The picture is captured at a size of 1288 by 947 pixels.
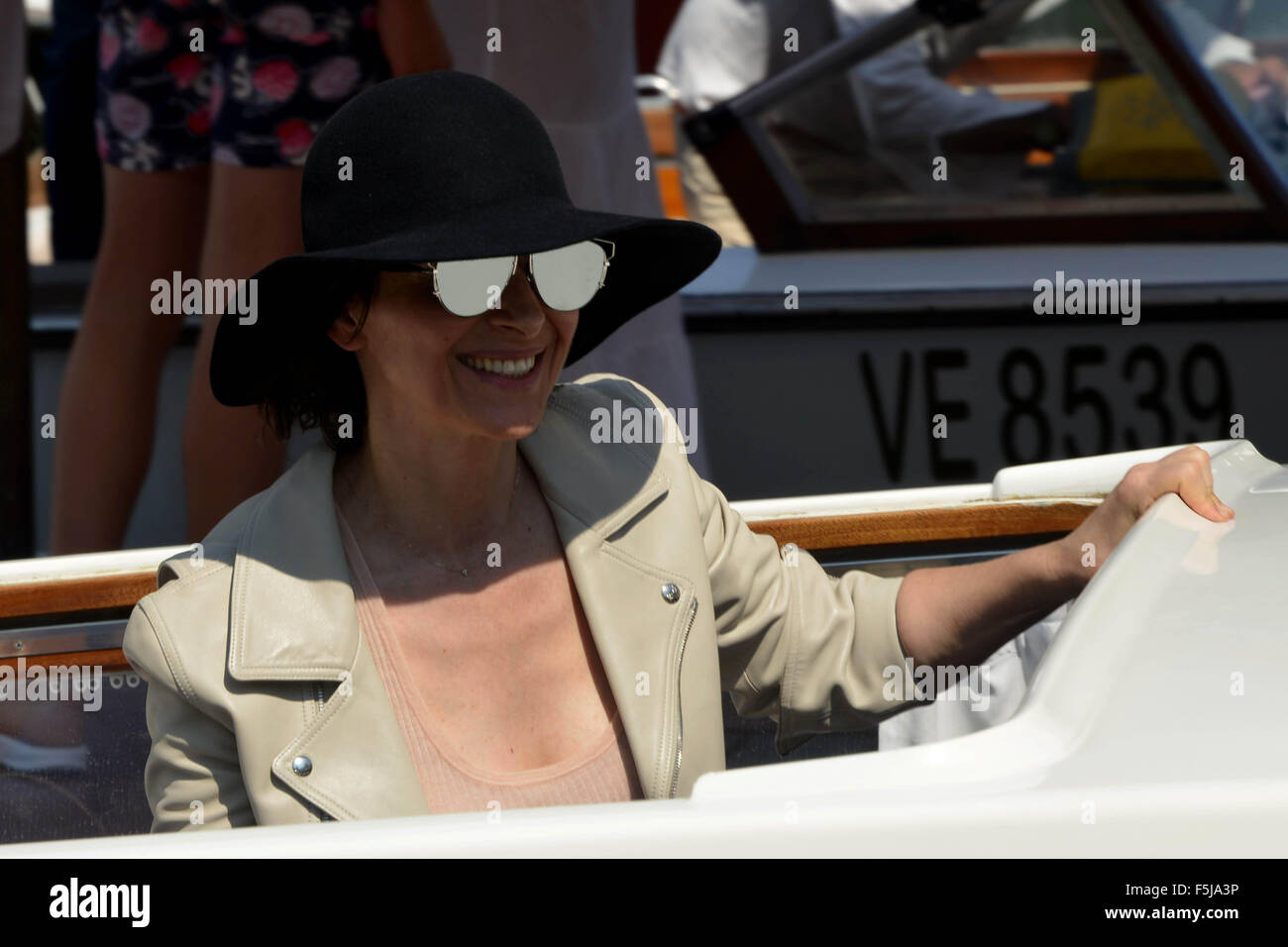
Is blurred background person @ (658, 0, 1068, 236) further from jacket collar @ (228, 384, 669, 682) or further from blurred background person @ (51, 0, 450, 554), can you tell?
jacket collar @ (228, 384, 669, 682)

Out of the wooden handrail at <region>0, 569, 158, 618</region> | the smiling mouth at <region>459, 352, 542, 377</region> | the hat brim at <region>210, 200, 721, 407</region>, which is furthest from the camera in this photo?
the wooden handrail at <region>0, 569, 158, 618</region>

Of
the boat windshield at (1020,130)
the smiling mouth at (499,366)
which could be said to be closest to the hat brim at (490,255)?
the smiling mouth at (499,366)

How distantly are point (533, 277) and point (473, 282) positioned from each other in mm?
60

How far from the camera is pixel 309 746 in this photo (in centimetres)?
130

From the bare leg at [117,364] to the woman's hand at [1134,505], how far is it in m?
1.64

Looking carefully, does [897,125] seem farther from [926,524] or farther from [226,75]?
[926,524]

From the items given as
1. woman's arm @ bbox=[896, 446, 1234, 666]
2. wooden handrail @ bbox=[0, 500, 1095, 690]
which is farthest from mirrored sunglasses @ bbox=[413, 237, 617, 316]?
wooden handrail @ bbox=[0, 500, 1095, 690]

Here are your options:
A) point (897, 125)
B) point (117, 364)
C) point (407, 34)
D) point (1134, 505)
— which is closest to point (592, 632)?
point (1134, 505)

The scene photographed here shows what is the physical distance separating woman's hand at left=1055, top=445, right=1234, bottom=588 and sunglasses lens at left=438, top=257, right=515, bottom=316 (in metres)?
0.60

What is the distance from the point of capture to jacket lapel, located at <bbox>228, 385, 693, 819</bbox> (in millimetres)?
1307

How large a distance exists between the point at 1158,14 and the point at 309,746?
3001 mm

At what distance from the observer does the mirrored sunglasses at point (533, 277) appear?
Answer: 128 cm
